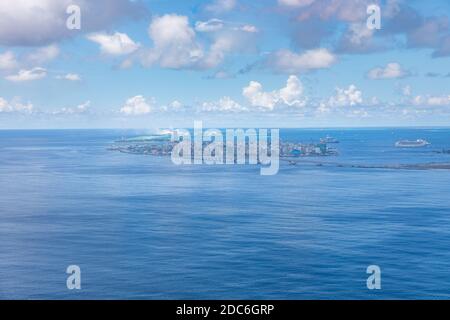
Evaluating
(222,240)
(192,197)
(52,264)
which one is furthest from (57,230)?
(192,197)

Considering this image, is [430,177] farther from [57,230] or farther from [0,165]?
[0,165]

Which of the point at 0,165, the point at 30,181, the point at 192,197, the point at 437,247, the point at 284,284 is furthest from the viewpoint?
the point at 0,165
